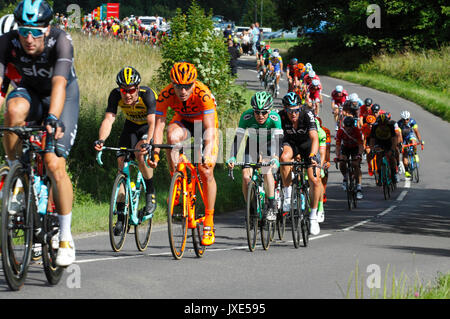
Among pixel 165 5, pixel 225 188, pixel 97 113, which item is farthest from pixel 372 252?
pixel 165 5

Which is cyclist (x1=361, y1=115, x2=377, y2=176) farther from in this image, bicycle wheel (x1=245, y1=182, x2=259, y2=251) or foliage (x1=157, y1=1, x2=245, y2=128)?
bicycle wheel (x1=245, y1=182, x2=259, y2=251)

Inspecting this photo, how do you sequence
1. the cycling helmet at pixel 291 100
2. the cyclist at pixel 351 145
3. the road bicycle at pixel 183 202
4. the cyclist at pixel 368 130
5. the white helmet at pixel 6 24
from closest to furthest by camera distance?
1. the road bicycle at pixel 183 202
2. the white helmet at pixel 6 24
3. the cycling helmet at pixel 291 100
4. the cyclist at pixel 351 145
5. the cyclist at pixel 368 130

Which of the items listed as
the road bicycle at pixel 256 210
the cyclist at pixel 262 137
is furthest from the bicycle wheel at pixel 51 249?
the cyclist at pixel 262 137

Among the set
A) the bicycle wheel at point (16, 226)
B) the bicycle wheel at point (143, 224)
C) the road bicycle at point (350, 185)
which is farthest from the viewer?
the road bicycle at point (350, 185)

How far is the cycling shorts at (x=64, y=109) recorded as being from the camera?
6.70m

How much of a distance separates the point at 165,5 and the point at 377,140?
83.0 m

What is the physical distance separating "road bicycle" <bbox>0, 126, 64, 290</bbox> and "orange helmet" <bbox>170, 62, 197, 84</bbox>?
235 centimetres

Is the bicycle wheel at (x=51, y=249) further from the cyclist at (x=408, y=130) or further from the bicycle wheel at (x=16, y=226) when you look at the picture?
the cyclist at (x=408, y=130)

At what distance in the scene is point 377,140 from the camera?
66.9 feet

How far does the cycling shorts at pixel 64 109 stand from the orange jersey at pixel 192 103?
253 centimetres

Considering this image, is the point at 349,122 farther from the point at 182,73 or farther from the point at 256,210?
the point at 182,73

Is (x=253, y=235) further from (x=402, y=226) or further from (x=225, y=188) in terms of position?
(x=225, y=188)

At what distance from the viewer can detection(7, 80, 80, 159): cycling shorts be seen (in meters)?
6.70

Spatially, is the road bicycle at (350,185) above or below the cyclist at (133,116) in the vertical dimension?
below
